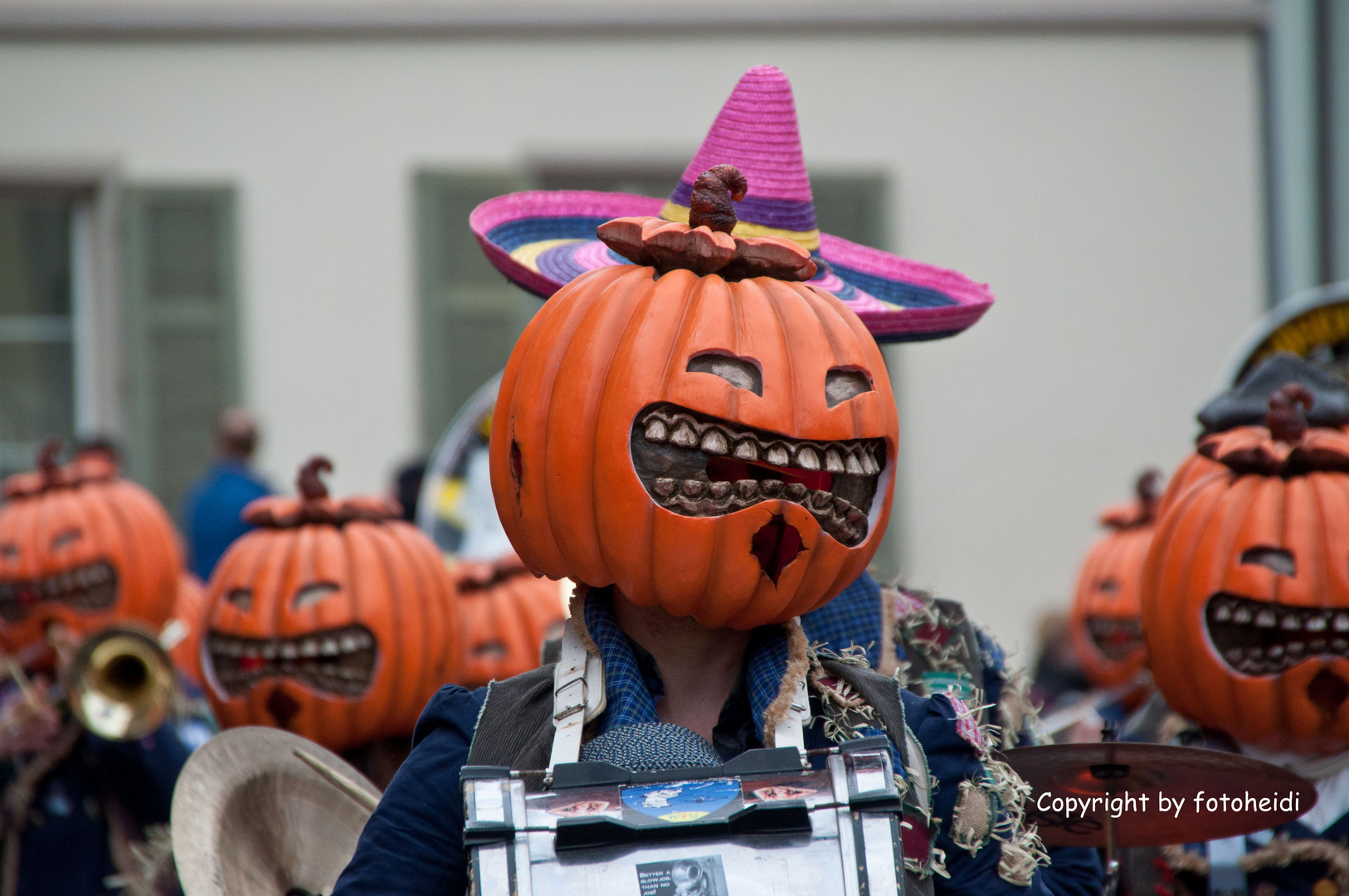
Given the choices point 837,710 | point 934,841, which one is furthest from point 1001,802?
point 837,710

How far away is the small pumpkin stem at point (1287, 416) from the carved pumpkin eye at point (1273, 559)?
29cm

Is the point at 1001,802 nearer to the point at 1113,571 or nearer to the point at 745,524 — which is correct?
the point at 745,524

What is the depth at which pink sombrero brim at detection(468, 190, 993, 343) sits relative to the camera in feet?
9.96

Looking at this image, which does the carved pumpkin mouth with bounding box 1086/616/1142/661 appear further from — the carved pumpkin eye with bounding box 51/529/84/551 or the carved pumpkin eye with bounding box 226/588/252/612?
the carved pumpkin eye with bounding box 51/529/84/551

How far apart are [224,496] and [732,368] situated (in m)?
6.53

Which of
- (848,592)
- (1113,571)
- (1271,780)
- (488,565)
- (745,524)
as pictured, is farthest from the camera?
(1113,571)

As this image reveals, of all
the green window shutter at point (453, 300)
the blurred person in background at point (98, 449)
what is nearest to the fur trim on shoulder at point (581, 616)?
the blurred person in background at point (98, 449)

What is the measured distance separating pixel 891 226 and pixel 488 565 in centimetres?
491

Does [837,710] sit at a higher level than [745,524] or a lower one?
lower

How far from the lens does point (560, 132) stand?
9633 mm

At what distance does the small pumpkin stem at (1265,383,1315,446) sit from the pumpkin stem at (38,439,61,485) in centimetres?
411

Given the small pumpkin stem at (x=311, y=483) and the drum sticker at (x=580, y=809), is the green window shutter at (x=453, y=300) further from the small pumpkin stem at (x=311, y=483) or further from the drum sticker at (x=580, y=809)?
the drum sticker at (x=580, y=809)

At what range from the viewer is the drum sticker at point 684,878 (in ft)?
6.04

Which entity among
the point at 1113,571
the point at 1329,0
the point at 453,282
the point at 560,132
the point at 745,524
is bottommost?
the point at 1113,571
